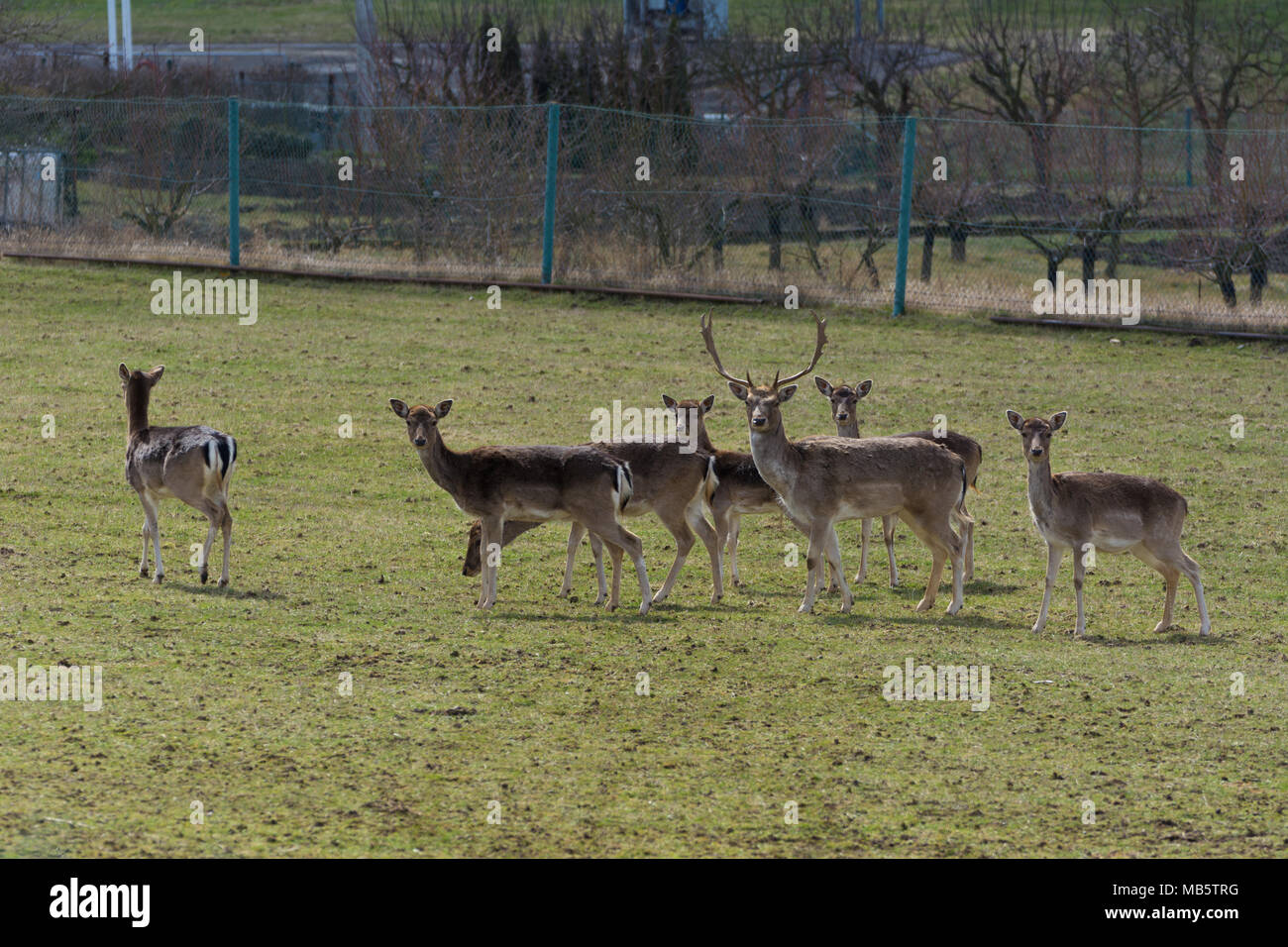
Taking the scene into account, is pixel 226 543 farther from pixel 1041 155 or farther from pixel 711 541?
pixel 1041 155

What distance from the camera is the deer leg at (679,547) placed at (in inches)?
465

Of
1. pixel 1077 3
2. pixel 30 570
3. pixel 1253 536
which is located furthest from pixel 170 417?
pixel 1077 3

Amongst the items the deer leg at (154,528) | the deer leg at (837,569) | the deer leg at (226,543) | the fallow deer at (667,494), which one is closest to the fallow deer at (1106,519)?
the deer leg at (837,569)

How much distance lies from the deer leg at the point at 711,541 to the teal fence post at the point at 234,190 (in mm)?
14163

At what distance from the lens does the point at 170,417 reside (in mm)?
17047

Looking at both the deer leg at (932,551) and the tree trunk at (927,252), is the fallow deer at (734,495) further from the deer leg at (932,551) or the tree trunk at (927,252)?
the tree trunk at (927,252)

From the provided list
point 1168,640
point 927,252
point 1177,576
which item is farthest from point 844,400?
point 927,252

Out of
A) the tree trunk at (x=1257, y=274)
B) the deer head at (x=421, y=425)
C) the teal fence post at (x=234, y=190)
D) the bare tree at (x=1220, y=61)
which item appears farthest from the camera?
the bare tree at (x=1220, y=61)

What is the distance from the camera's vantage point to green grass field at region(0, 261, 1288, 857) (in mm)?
7352

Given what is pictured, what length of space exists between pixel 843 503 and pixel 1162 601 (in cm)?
236

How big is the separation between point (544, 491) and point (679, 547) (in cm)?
111

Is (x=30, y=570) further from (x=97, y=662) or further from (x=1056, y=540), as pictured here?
(x=1056, y=540)

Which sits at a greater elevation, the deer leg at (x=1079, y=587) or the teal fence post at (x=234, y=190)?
the teal fence post at (x=234, y=190)

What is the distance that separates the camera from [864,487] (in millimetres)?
11508
